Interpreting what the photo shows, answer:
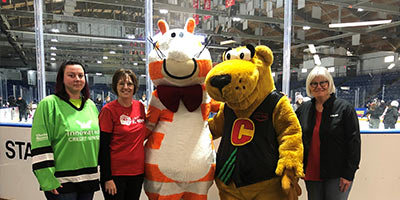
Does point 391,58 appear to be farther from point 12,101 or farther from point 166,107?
point 12,101

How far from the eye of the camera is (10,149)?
2.47m

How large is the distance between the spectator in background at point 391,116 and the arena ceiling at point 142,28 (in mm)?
1184

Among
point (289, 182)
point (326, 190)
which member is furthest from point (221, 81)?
point (326, 190)

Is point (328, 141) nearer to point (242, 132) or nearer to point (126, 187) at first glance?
point (242, 132)

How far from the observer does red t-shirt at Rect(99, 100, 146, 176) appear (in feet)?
4.51

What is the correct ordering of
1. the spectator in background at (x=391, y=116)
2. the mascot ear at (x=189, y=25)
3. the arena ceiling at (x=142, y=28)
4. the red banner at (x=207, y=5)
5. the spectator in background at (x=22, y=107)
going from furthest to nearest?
the red banner at (x=207, y=5)
the arena ceiling at (x=142, y=28)
the spectator in background at (x=22, y=107)
the spectator in background at (x=391, y=116)
the mascot ear at (x=189, y=25)

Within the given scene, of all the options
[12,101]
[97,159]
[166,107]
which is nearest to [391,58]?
[166,107]

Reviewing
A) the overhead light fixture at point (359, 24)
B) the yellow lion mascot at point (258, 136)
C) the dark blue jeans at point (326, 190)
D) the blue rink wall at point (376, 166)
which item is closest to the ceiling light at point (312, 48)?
the overhead light fixture at point (359, 24)

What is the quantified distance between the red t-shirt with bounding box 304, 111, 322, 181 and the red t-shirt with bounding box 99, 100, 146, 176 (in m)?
0.96

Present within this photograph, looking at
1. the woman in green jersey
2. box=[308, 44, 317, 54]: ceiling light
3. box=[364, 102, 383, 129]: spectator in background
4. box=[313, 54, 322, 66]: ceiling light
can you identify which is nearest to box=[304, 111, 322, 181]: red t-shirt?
the woman in green jersey

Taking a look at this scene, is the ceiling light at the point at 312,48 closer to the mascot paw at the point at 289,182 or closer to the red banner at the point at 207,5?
the red banner at the point at 207,5

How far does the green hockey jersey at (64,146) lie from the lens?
1.24 meters

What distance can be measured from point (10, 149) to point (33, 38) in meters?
1.58

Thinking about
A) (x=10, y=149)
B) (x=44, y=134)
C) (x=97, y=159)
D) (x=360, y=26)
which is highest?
(x=360, y=26)
